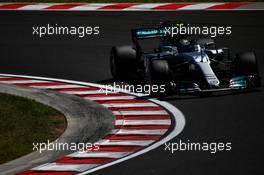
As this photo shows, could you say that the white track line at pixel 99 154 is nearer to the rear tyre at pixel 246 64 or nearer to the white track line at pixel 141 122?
the white track line at pixel 141 122

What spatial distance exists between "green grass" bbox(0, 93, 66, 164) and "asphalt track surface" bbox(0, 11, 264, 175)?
212 centimetres

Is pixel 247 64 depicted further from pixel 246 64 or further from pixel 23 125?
pixel 23 125

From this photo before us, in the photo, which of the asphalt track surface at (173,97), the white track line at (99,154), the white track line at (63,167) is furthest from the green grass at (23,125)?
the asphalt track surface at (173,97)

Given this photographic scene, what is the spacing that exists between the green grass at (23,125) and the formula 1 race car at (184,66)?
8.93 feet

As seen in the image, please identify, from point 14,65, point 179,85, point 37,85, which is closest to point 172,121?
point 179,85

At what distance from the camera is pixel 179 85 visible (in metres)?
19.9

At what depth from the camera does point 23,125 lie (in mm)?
17672

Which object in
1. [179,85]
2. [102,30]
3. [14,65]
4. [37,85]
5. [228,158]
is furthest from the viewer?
[102,30]

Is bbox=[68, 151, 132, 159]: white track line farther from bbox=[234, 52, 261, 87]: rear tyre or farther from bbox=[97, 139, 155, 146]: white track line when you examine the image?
bbox=[234, 52, 261, 87]: rear tyre

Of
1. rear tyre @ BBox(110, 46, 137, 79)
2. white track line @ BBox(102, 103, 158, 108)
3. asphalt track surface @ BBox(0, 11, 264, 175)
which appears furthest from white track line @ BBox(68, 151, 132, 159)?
rear tyre @ BBox(110, 46, 137, 79)

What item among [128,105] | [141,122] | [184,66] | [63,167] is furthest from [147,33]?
[63,167]

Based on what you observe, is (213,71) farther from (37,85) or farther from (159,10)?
(159,10)

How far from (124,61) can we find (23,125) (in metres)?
5.02

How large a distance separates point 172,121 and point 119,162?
117 inches
